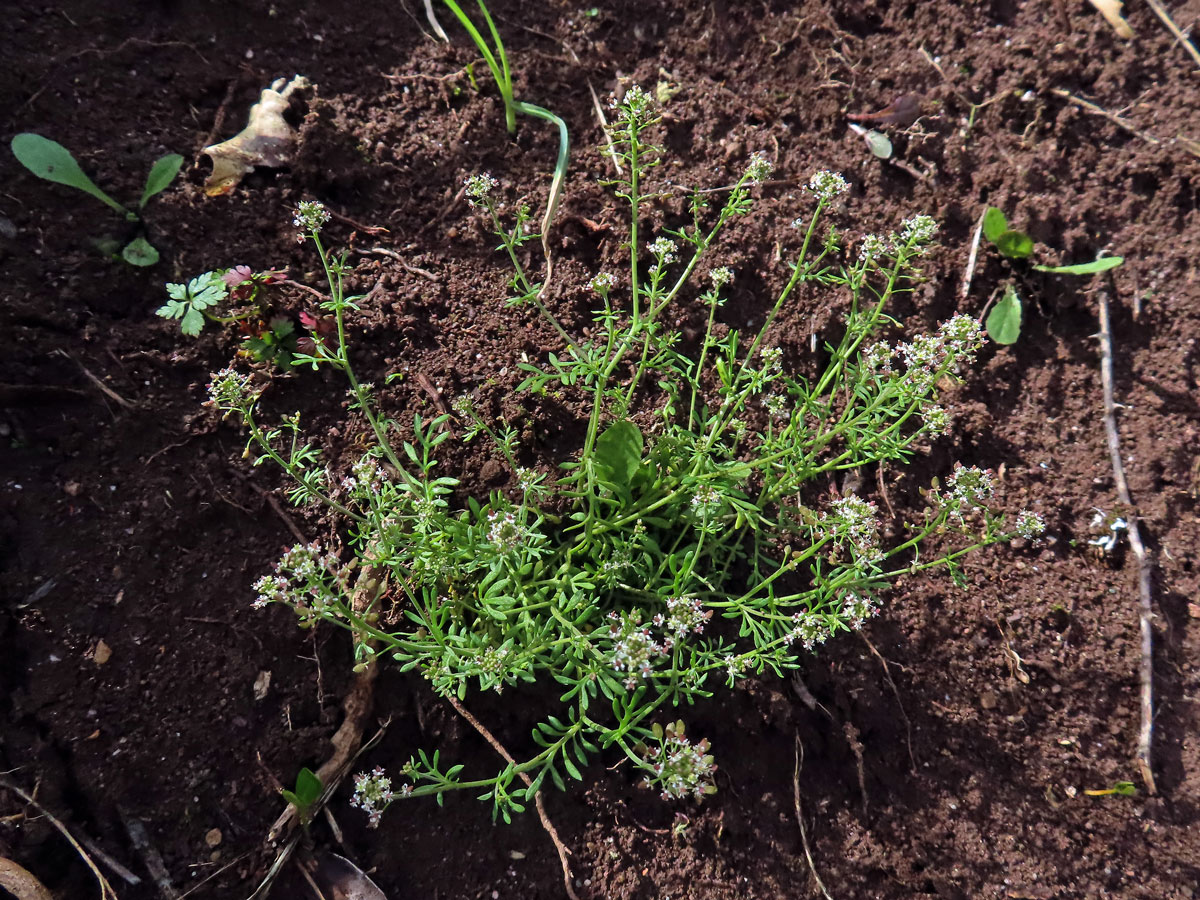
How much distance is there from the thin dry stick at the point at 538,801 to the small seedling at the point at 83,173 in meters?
2.51

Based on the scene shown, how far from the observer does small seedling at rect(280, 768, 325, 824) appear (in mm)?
2568

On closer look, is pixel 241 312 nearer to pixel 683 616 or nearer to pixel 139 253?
pixel 139 253

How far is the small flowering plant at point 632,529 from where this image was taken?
2.36 m

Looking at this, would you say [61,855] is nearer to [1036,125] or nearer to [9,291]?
[9,291]

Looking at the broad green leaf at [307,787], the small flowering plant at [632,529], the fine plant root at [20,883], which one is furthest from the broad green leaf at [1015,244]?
the fine plant root at [20,883]

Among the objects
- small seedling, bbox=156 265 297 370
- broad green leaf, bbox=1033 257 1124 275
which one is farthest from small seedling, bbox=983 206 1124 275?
small seedling, bbox=156 265 297 370

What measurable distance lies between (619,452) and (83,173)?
9.36 ft

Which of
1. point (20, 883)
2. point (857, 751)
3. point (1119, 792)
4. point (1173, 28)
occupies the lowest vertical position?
point (20, 883)

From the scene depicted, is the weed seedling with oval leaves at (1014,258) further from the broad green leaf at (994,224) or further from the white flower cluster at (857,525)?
the white flower cluster at (857,525)

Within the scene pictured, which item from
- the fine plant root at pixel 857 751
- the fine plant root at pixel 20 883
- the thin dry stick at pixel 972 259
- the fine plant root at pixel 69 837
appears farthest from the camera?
the thin dry stick at pixel 972 259

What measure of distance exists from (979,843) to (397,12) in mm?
5097

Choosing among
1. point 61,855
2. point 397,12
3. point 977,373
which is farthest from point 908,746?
point 397,12

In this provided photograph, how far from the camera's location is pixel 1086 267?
378 cm

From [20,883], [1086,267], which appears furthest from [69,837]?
[1086,267]
